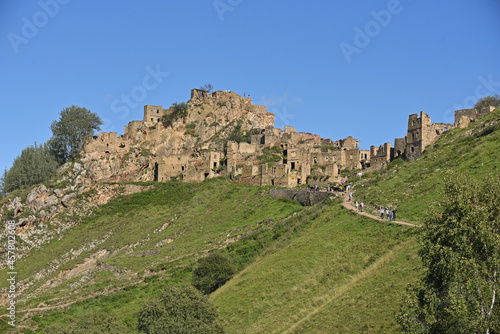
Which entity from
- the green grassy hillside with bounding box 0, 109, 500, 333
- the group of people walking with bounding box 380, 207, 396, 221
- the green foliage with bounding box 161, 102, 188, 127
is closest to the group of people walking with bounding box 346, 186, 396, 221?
→ the group of people walking with bounding box 380, 207, 396, 221

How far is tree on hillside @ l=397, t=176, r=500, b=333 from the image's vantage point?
21328mm

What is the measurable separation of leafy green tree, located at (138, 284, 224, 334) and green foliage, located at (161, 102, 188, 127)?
50.2 metres

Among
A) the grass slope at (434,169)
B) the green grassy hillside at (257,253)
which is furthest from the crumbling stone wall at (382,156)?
the grass slope at (434,169)

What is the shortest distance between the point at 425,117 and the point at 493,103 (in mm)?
14489

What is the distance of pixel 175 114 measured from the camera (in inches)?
3516

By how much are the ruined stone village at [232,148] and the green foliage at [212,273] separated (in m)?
24.1

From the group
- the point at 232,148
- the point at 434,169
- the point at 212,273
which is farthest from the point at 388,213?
the point at 232,148

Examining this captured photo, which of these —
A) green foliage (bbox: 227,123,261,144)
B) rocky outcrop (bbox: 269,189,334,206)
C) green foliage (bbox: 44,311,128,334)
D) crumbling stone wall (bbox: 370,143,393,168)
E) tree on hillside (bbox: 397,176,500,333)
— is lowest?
green foliage (bbox: 44,311,128,334)

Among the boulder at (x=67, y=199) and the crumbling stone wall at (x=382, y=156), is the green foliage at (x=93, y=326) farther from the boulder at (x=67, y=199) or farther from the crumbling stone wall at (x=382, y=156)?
the crumbling stone wall at (x=382, y=156)

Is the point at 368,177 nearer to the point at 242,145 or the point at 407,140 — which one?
the point at 407,140

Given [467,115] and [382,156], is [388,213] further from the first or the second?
[382,156]

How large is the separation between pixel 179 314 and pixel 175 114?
5471cm

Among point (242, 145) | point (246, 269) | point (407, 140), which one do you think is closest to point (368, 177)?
point (407, 140)

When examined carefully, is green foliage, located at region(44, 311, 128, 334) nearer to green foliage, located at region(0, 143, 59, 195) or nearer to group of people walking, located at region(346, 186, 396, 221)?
group of people walking, located at region(346, 186, 396, 221)
